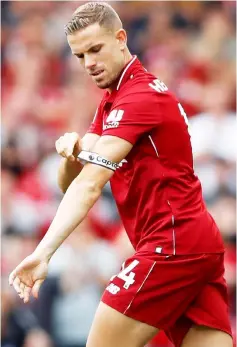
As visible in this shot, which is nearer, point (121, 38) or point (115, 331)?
point (115, 331)

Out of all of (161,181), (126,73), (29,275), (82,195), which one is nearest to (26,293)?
(29,275)

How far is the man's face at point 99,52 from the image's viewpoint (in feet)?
14.4

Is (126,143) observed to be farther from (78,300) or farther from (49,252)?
(78,300)

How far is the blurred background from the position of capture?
7594 mm

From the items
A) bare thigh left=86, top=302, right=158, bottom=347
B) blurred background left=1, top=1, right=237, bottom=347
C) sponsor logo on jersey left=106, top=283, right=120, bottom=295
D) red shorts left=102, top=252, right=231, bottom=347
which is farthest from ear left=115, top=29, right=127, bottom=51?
blurred background left=1, top=1, right=237, bottom=347

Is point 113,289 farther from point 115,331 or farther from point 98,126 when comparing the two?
point 98,126

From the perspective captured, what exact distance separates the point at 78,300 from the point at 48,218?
845 millimetres

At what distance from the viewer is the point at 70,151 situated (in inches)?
166

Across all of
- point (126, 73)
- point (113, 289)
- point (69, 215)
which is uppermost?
point (126, 73)

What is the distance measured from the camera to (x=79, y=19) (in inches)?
174

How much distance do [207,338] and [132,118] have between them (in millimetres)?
1220

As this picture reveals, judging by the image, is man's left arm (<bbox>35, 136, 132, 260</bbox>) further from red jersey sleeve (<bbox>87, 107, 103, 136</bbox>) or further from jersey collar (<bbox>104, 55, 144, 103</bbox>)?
red jersey sleeve (<bbox>87, 107, 103, 136</bbox>)

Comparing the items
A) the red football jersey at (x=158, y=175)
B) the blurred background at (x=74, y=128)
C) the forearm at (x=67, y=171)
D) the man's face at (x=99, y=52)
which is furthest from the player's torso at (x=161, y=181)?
the blurred background at (x=74, y=128)

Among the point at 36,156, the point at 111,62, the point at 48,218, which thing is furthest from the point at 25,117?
the point at 111,62
